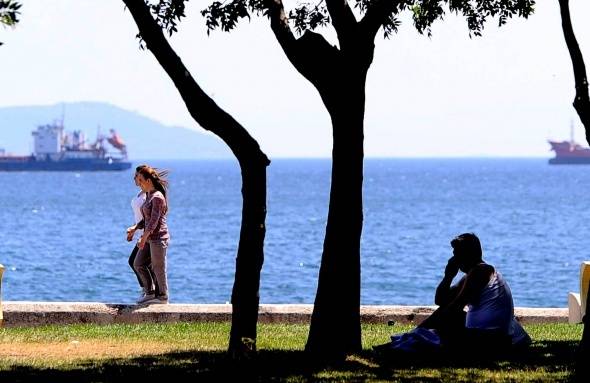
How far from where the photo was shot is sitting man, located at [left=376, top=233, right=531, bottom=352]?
10.2 m

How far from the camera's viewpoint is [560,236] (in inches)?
2594

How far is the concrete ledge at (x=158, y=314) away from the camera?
535 inches

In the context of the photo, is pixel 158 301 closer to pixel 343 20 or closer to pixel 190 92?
pixel 343 20

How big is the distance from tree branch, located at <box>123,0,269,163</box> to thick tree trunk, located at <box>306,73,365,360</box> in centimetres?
86

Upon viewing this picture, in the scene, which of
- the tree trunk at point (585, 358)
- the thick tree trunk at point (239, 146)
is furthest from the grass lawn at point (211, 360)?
the thick tree trunk at point (239, 146)

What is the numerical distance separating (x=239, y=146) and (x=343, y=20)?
147 cm

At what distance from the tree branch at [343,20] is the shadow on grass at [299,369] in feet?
8.05

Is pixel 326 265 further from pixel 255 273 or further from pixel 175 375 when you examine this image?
pixel 175 375

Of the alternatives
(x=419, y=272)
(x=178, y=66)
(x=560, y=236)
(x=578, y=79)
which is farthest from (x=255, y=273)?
(x=560, y=236)

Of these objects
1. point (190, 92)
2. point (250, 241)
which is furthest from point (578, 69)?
point (190, 92)

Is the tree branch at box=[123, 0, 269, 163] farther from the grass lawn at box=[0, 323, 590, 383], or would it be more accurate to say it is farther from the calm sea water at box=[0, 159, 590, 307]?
the calm sea water at box=[0, 159, 590, 307]

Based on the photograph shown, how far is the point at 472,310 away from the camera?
33.8 ft

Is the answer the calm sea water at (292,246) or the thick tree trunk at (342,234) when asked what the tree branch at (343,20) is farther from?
the calm sea water at (292,246)

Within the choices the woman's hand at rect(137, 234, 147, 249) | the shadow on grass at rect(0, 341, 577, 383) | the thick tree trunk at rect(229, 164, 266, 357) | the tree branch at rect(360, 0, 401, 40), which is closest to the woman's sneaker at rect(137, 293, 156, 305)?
the woman's hand at rect(137, 234, 147, 249)
